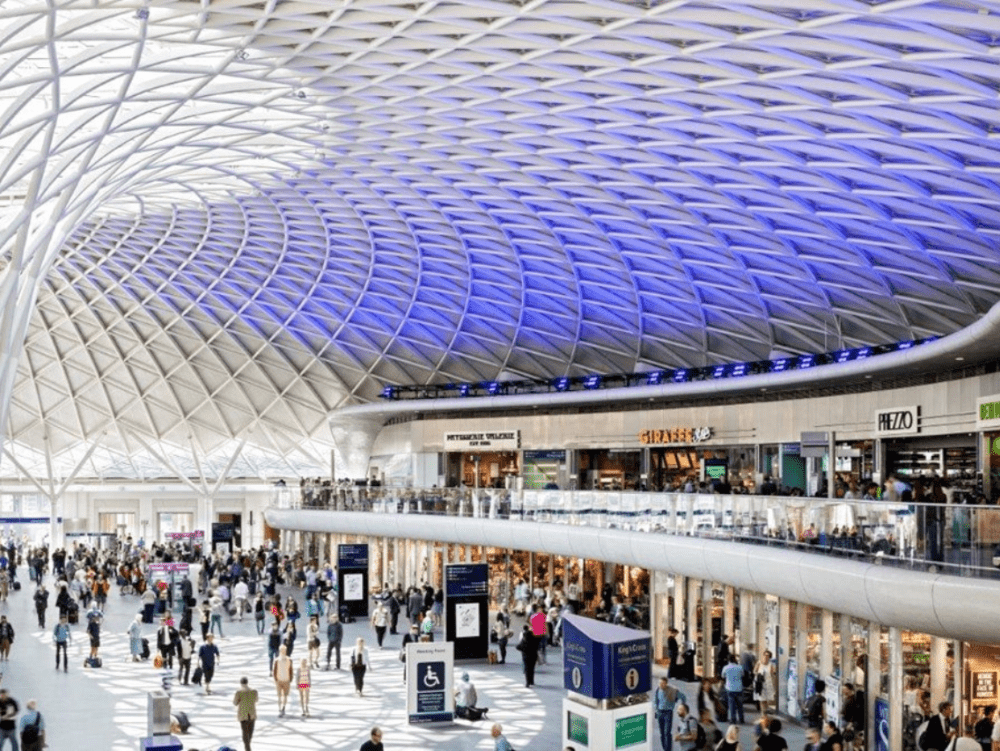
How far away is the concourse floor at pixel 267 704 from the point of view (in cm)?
2675

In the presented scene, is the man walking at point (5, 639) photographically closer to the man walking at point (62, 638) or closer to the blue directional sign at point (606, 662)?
the man walking at point (62, 638)

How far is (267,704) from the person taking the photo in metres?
31.4

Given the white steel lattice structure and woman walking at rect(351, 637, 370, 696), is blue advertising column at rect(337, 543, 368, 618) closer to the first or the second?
the white steel lattice structure

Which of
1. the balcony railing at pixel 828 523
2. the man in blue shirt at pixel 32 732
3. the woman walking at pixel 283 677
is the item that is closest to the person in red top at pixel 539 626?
the balcony railing at pixel 828 523

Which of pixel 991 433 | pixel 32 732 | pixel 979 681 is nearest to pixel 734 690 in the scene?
pixel 979 681

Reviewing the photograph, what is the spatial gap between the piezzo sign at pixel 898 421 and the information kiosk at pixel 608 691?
25389 mm

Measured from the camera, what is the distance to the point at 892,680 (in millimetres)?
24422

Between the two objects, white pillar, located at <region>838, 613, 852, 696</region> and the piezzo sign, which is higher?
the piezzo sign

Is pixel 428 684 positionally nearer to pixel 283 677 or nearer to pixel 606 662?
pixel 283 677

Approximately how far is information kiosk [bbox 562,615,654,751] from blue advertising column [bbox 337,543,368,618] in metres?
26.7

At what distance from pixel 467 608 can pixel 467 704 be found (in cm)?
840

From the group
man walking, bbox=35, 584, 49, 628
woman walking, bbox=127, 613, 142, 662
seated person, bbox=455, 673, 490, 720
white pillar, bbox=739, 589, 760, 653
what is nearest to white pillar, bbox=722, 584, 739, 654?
white pillar, bbox=739, 589, 760, 653

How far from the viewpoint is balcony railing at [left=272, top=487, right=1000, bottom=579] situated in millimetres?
20375

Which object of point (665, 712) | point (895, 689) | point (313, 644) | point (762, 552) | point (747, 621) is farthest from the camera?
point (313, 644)
